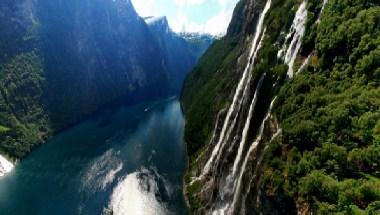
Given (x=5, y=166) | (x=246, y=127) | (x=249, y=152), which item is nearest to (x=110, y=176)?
(x=5, y=166)

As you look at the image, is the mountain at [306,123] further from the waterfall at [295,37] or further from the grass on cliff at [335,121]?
the waterfall at [295,37]

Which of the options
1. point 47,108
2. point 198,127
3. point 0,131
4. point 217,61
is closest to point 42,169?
point 0,131

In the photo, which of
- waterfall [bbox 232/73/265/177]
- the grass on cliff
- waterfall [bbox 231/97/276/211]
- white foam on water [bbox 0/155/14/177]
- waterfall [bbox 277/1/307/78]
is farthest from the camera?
white foam on water [bbox 0/155/14/177]

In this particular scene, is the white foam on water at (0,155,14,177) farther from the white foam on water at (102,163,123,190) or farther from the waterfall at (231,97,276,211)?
the waterfall at (231,97,276,211)

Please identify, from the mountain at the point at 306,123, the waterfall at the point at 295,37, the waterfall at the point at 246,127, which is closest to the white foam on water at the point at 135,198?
the mountain at the point at 306,123

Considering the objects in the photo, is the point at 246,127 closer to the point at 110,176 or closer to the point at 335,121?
the point at 335,121

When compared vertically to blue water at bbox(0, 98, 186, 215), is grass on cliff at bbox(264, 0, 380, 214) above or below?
below

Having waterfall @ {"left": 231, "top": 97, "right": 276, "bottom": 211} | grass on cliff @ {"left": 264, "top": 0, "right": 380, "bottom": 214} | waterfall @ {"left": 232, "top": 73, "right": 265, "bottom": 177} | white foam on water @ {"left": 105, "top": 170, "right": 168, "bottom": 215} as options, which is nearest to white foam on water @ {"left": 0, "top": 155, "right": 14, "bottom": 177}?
white foam on water @ {"left": 105, "top": 170, "right": 168, "bottom": 215}

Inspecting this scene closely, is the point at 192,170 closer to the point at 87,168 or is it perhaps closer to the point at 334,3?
the point at 87,168
